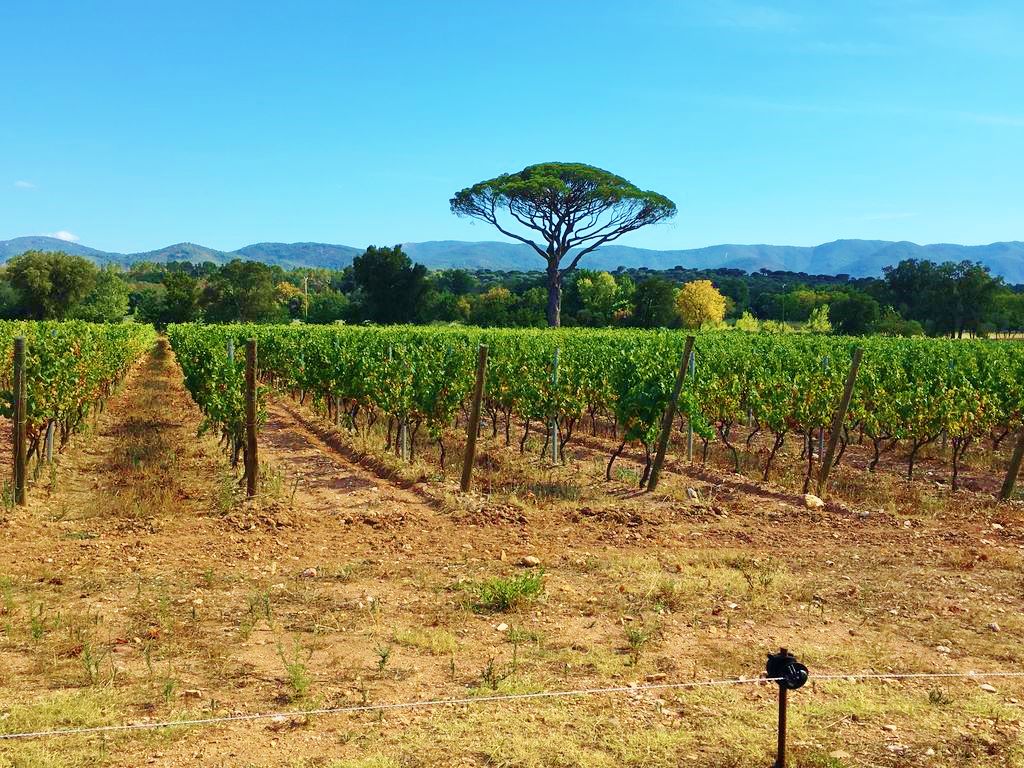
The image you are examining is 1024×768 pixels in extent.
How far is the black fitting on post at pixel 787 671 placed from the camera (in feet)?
11.9

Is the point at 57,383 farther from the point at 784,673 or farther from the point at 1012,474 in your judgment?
the point at 1012,474

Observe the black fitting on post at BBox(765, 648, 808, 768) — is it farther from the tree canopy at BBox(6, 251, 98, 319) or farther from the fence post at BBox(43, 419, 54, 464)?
the tree canopy at BBox(6, 251, 98, 319)

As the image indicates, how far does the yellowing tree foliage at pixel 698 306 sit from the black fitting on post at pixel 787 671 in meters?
56.7

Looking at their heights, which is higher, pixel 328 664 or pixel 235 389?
pixel 235 389

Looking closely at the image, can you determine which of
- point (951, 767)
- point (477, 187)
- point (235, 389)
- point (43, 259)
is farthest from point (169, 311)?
point (951, 767)

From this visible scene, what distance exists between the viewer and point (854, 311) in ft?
175

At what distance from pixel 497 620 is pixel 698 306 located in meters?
56.3

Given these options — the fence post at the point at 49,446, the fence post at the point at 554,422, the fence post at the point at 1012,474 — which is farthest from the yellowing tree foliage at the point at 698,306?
the fence post at the point at 49,446

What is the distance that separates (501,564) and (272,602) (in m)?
2.12

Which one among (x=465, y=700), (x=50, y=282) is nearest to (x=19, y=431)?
(x=465, y=700)

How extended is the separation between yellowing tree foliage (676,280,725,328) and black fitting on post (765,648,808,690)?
56.7 m

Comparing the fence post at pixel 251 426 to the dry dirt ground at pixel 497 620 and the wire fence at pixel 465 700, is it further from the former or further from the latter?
the wire fence at pixel 465 700

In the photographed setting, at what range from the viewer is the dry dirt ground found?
414 centimetres

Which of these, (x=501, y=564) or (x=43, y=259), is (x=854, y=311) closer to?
(x=501, y=564)
